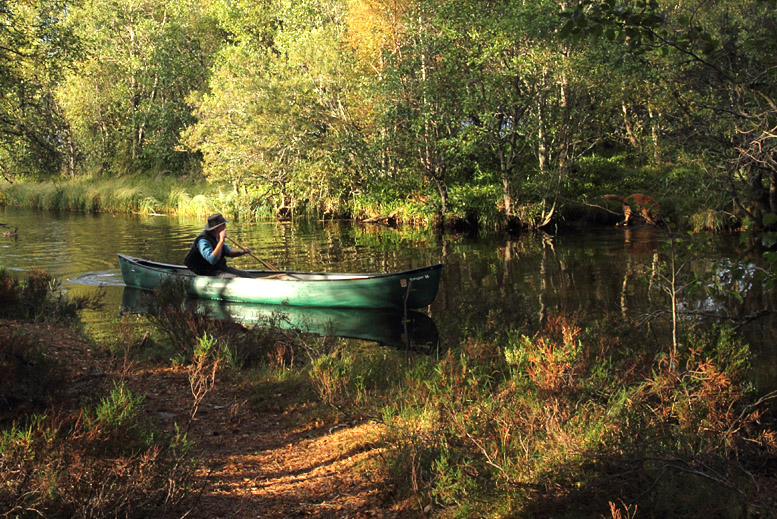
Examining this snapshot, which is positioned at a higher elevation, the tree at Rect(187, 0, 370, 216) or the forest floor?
the tree at Rect(187, 0, 370, 216)

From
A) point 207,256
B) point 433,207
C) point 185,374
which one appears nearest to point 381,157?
point 433,207

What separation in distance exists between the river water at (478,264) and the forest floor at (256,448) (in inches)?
121

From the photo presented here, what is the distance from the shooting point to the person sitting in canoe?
502 inches

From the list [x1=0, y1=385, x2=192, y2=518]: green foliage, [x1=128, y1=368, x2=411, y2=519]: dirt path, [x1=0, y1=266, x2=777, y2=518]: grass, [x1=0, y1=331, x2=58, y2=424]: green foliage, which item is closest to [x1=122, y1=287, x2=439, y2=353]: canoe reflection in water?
[x1=0, y1=266, x2=777, y2=518]: grass

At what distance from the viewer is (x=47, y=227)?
2708 cm

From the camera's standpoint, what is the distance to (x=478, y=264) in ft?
54.5

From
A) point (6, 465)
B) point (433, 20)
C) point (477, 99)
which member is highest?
point (433, 20)

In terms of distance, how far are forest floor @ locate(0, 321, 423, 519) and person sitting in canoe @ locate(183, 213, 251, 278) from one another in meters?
5.50

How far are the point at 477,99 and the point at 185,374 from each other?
614 inches

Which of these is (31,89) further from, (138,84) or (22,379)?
(138,84)

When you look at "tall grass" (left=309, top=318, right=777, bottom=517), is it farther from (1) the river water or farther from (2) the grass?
(1) the river water

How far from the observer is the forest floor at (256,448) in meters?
4.01

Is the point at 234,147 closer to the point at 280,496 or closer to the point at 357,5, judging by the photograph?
the point at 357,5

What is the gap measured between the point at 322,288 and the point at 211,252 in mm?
2324
